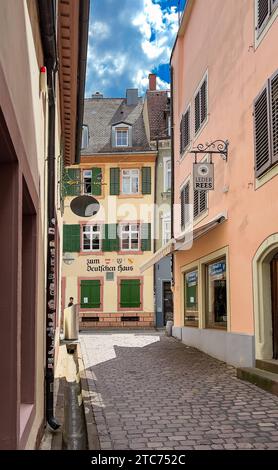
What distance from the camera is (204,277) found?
15141 millimetres

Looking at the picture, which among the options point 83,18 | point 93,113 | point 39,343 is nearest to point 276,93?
point 83,18

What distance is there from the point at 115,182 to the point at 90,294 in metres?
6.32

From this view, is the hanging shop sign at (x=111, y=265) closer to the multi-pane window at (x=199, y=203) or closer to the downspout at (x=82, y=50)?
the multi-pane window at (x=199, y=203)

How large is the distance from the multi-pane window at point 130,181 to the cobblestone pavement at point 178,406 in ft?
62.2

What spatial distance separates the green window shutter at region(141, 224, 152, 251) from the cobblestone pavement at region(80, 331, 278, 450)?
57.3ft

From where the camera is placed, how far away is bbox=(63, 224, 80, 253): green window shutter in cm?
3050

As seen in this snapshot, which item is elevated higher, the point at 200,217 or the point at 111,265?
the point at 200,217

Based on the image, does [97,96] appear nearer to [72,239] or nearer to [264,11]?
[72,239]

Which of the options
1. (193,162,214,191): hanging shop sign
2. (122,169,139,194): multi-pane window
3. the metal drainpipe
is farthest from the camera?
(122,169,139,194): multi-pane window

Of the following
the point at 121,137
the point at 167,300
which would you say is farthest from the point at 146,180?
the point at 167,300

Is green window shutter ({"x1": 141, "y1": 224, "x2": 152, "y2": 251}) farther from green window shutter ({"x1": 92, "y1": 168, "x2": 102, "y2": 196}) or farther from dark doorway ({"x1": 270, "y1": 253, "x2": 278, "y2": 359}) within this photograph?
dark doorway ({"x1": 270, "y1": 253, "x2": 278, "y2": 359})

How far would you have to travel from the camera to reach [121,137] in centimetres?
3306

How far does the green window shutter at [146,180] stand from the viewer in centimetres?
3102

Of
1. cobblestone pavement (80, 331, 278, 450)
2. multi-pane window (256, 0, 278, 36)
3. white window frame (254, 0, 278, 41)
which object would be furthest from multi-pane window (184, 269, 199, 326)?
multi-pane window (256, 0, 278, 36)
